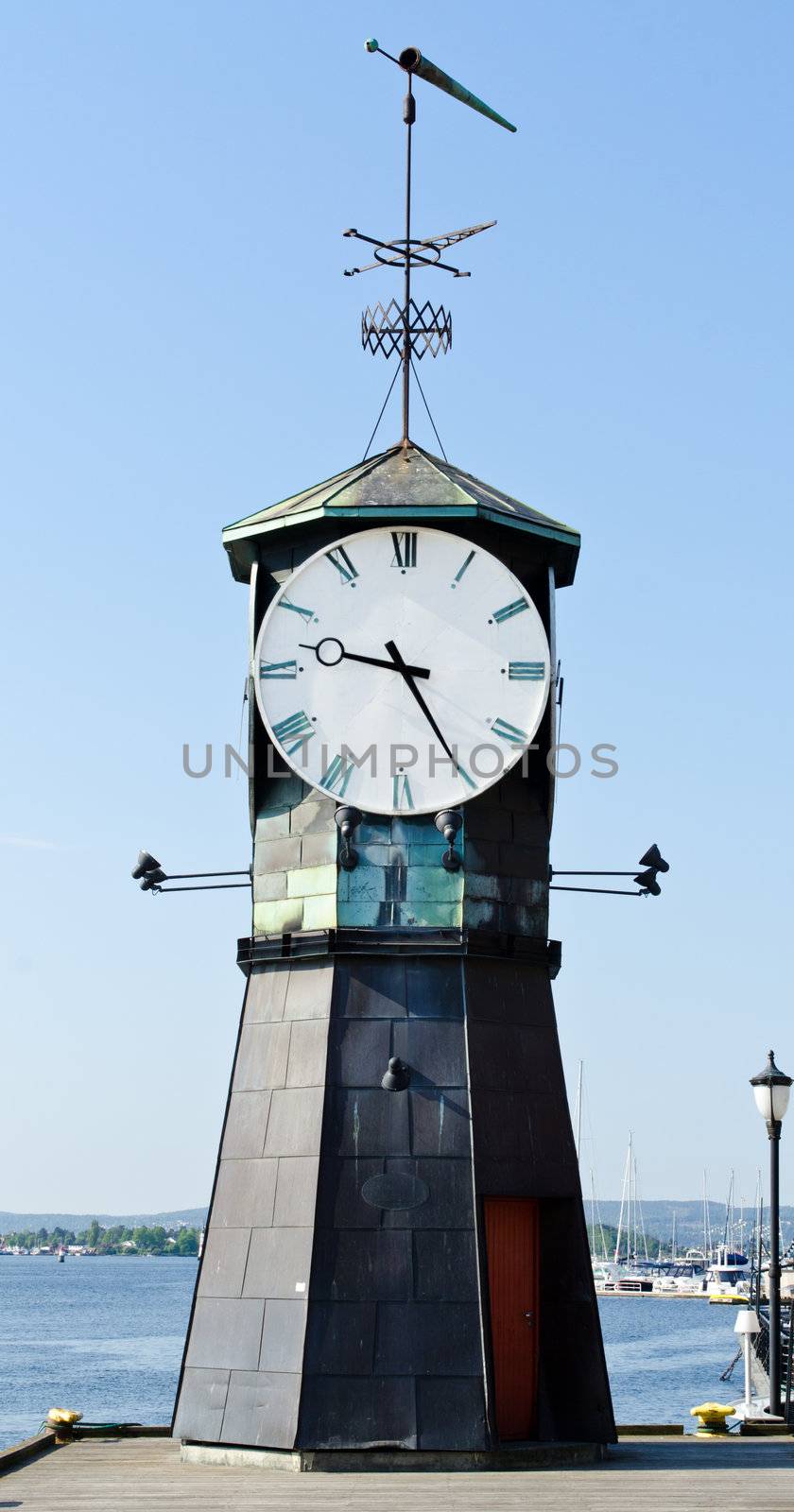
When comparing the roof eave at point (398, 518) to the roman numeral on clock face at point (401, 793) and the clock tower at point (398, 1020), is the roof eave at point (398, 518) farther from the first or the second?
the roman numeral on clock face at point (401, 793)

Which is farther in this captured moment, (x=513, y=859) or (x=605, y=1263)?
(x=605, y=1263)

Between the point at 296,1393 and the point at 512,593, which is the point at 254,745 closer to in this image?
the point at 512,593

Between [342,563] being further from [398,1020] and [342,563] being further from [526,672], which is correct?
[398,1020]

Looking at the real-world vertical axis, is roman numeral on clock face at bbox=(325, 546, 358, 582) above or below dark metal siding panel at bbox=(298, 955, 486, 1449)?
above

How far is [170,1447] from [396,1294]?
3.44 meters

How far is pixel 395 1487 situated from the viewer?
15.1 m

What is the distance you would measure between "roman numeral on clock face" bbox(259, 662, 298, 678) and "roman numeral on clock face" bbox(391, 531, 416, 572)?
56.4 inches

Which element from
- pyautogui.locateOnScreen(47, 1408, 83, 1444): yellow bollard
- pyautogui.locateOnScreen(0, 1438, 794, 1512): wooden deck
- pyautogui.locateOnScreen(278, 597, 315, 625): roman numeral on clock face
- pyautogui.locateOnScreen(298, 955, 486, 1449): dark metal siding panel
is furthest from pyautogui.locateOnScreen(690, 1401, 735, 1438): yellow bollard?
pyautogui.locateOnScreen(278, 597, 315, 625): roman numeral on clock face

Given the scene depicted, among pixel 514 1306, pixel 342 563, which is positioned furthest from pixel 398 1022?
pixel 342 563

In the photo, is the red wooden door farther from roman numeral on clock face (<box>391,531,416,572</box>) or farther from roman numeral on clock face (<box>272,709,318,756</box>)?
roman numeral on clock face (<box>391,531,416,572</box>)

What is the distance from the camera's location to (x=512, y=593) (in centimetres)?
1856

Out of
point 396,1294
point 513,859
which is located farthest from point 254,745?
point 396,1294

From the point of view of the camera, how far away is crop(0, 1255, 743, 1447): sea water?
6994cm

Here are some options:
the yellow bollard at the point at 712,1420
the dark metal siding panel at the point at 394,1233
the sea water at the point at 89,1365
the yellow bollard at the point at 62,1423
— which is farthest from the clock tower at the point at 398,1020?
the sea water at the point at 89,1365
